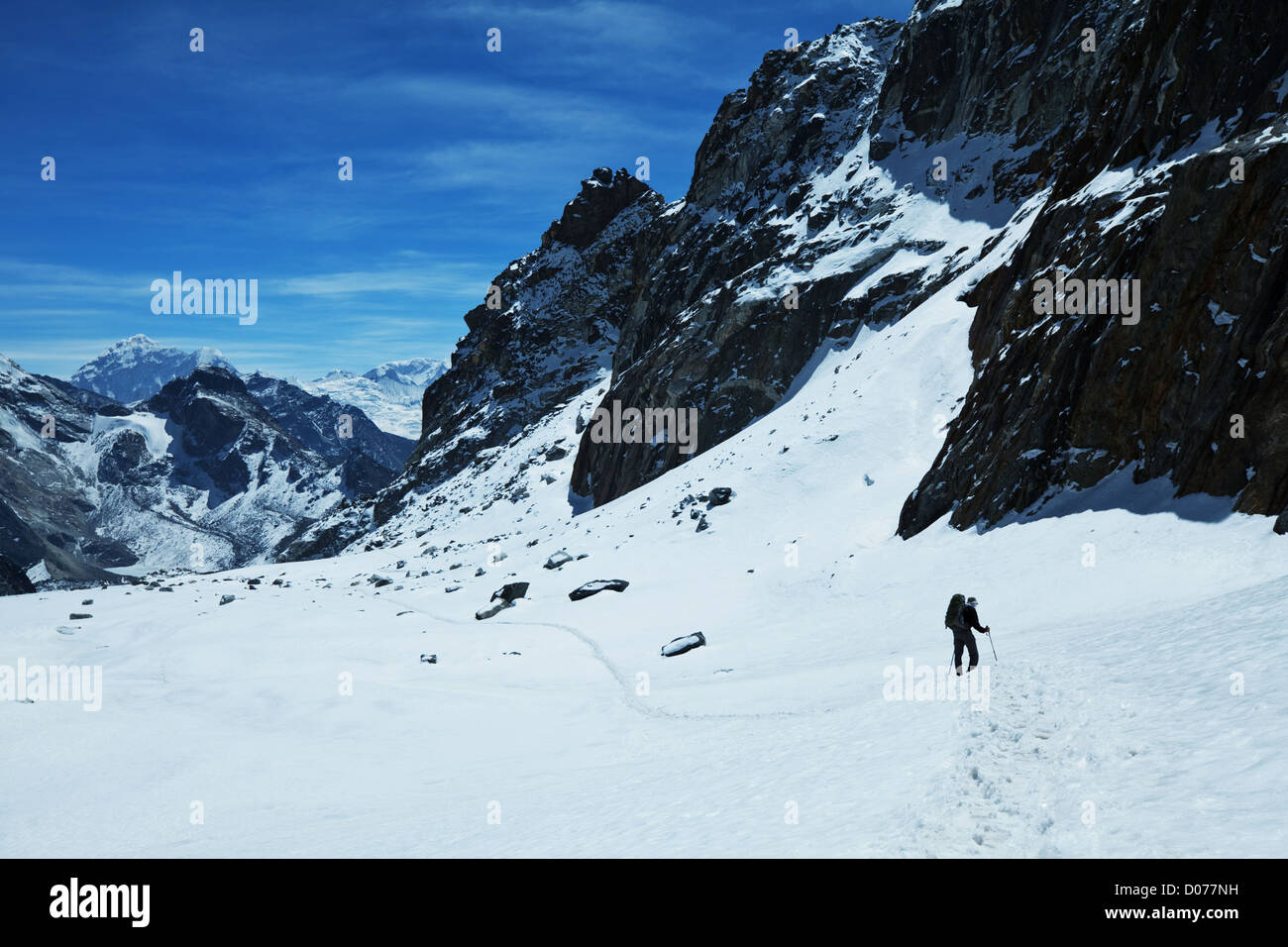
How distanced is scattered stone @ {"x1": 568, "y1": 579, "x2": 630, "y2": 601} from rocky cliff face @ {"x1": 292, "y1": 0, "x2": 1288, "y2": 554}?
1169 centimetres

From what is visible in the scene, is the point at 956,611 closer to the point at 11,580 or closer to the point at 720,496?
the point at 720,496

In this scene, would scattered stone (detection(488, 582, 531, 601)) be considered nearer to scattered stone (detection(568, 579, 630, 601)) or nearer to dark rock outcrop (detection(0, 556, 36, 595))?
scattered stone (detection(568, 579, 630, 601))

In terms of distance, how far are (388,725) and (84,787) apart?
5.72 meters

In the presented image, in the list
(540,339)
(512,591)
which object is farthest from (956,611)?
(540,339)

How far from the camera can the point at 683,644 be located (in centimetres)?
2420

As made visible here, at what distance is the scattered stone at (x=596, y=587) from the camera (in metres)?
33.2

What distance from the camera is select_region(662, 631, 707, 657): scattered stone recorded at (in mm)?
24031

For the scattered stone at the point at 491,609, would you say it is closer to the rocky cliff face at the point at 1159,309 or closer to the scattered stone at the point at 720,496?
the scattered stone at the point at 720,496

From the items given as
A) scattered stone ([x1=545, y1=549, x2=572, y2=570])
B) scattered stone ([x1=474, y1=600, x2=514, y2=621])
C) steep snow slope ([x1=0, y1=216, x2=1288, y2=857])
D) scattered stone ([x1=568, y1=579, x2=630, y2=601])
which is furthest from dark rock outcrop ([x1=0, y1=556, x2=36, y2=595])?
scattered stone ([x1=568, y1=579, x2=630, y2=601])

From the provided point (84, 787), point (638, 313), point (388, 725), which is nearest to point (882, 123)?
point (638, 313)

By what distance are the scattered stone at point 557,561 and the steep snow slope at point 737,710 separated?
3497 mm

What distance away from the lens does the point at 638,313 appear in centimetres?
10250

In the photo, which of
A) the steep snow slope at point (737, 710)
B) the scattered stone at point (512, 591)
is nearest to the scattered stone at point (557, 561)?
the steep snow slope at point (737, 710)

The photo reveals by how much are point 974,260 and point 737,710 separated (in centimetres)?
4110
